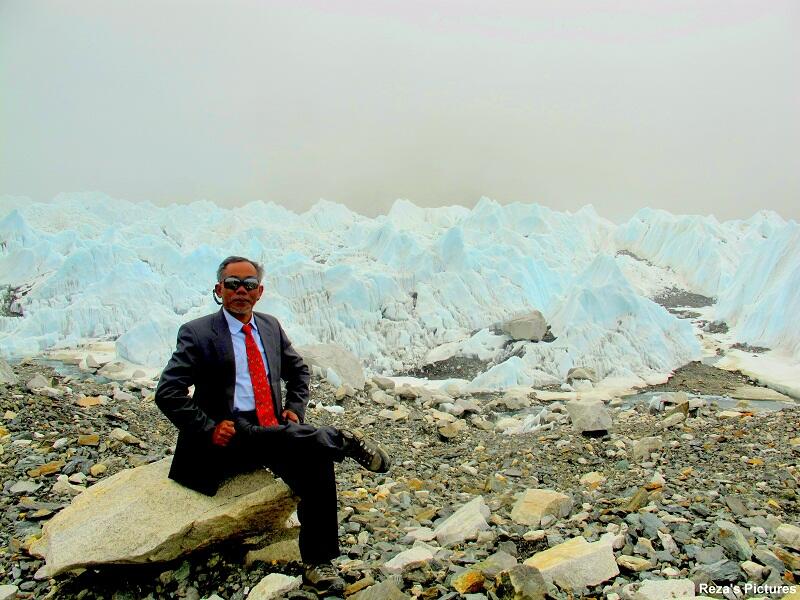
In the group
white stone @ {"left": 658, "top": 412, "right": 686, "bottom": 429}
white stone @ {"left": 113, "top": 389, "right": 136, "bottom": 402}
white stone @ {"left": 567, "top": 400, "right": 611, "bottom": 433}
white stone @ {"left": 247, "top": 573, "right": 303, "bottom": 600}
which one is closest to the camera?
white stone @ {"left": 247, "top": 573, "right": 303, "bottom": 600}

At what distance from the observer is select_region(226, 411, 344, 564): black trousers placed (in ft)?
9.41

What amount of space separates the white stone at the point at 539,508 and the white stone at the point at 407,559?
1096 millimetres

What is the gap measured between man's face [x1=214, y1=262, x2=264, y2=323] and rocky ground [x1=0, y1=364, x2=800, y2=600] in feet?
4.55

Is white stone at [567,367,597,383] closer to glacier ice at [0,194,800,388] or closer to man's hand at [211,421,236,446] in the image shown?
glacier ice at [0,194,800,388]

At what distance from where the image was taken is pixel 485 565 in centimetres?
296

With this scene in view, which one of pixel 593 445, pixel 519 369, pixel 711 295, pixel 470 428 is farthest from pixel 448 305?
pixel 711 295

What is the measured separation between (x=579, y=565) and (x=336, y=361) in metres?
11.4

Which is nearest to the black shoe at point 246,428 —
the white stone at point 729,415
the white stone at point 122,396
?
the white stone at point 122,396

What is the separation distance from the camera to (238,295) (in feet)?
10.3

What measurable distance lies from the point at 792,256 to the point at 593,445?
29.4 metres

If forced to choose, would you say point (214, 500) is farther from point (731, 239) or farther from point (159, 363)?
point (731, 239)

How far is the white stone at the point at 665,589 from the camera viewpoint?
2541mm

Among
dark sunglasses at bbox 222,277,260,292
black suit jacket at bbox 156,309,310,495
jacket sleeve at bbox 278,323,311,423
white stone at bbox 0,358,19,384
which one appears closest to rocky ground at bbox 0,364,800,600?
white stone at bbox 0,358,19,384

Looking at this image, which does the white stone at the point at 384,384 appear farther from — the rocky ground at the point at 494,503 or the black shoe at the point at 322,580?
the black shoe at the point at 322,580
